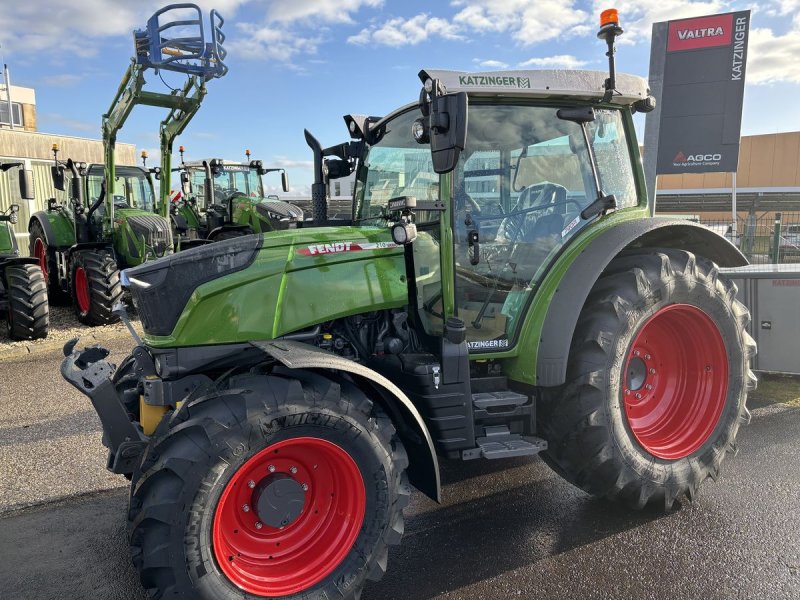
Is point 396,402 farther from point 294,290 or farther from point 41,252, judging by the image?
point 41,252

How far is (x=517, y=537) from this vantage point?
324 centimetres

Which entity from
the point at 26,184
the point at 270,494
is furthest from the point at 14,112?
the point at 270,494

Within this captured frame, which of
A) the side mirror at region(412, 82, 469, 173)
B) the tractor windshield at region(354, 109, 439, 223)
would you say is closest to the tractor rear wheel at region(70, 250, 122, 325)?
the tractor windshield at region(354, 109, 439, 223)

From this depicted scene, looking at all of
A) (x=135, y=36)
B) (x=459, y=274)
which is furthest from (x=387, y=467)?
(x=135, y=36)

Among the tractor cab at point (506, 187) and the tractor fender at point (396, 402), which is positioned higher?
the tractor cab at point (506, 187)

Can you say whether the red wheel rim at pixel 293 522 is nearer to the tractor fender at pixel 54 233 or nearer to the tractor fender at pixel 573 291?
the tractor fender at pixel 573 291

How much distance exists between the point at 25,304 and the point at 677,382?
26.1 ft

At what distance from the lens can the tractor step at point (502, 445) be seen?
305 centimetres

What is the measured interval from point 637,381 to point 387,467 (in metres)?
1.85

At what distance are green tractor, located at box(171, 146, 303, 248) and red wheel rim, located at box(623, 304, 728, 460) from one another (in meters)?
8.84

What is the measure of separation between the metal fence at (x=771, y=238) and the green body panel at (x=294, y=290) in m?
8.84

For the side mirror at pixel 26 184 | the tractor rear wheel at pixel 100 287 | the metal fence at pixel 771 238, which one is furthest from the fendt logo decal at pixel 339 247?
the metal fence at pixel 771 238

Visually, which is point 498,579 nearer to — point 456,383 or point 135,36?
point 456,383

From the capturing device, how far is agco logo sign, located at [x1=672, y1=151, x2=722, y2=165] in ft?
24.1
